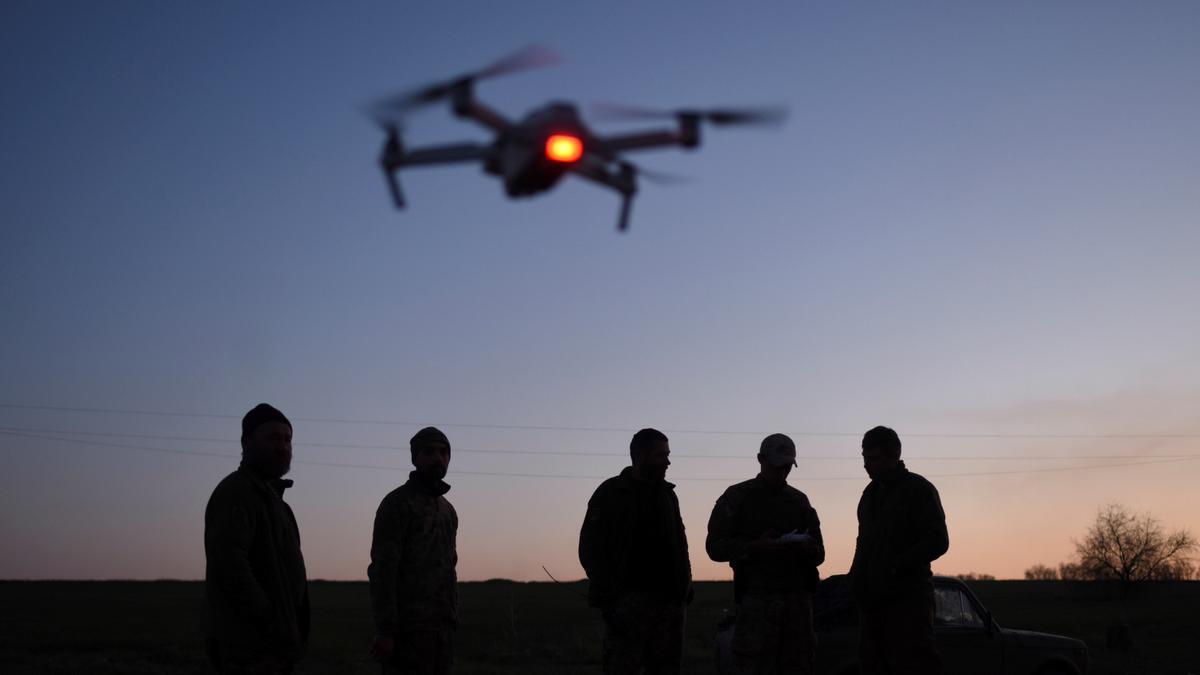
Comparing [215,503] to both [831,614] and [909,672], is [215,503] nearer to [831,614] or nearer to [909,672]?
[909,672]

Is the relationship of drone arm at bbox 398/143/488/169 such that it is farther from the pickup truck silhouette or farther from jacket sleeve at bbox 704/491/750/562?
the pickup truck silhouette

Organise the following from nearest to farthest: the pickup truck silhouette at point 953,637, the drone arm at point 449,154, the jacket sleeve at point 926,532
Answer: the drone arm at point 449,154, the jacket sleeve at point 926,532, the pickup truck silhouette at point 953,637

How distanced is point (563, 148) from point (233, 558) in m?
3.03

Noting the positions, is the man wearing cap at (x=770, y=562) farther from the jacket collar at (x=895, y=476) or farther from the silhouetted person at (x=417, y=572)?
the silhouetted person at (x=417, y=572)

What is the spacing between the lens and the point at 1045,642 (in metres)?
10.7

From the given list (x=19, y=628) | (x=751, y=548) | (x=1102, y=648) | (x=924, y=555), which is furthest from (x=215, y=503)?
(x=19, y=628)

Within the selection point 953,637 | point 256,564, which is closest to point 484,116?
point 256,564

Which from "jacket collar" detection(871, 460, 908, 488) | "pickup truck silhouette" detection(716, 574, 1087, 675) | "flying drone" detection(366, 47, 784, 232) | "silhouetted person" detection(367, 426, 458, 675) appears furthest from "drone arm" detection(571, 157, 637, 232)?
"pickup truck silhouette" detection(716, 574, 1087, 675)

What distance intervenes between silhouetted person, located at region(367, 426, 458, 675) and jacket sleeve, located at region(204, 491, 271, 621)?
1211mm

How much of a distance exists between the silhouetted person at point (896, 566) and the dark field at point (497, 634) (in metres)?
2.70

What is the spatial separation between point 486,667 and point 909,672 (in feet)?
61.5

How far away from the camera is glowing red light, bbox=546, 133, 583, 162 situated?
9.30 feet

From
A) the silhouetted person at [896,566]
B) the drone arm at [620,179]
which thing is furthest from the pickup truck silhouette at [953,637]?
the drone arm at [620,179]

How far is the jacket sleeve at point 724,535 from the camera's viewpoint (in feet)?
23.8
